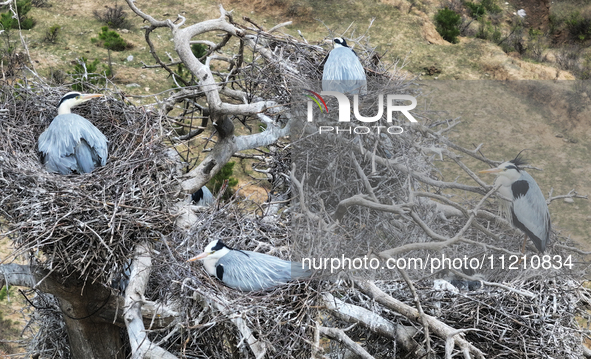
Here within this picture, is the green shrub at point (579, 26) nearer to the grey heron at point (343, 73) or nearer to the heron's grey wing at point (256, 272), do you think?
the grey heron at point (343, 73)

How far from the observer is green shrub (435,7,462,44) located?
14.3 metres

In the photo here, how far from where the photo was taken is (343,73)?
4.95 m

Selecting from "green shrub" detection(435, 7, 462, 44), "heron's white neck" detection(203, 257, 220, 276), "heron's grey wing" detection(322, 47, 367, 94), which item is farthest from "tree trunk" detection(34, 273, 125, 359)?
"green shrub" detection(435, 7, 462, 44)

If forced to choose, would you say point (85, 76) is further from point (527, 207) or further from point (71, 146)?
point (527, 207)

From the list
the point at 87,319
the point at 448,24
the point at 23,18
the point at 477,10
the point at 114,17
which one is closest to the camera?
the point at 87,319

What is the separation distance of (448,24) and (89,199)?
39.9ft

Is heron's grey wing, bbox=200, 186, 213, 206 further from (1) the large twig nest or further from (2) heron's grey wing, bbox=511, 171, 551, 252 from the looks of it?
(2) heron's grey wing, bbox=511, 171, 551, 252

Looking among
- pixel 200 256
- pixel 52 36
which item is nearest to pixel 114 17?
pixel 52 36

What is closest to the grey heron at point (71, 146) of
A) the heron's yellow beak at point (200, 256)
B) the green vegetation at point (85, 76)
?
the green vegetation at point (85, 76)

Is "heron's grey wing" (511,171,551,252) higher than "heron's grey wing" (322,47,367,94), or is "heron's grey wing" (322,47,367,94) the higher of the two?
"heron's grey wing" (322,47,367,94)

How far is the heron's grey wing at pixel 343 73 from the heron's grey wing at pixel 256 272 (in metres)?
1.73

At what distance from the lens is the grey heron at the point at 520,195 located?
4105mm

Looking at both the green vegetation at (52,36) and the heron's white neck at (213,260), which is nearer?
the heron's white neck at (213,260)

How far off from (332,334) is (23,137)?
106 inches
